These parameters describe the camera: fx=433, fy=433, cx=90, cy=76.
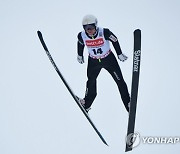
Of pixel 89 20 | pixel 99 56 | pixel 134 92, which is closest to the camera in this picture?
pixel 89 20

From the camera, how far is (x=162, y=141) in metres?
10.5

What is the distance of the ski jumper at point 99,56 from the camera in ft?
26.7

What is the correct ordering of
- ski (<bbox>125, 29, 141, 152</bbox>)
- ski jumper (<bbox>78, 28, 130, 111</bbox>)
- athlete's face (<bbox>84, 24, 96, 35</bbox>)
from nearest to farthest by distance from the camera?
ski (<bbox>125, 29, 141, 152</bbox>) < athlete's face (<bbox>84, 24, 96, 35</bbox>) < ski jumper (<bbox>78, 28, 130, 111</bbox>)

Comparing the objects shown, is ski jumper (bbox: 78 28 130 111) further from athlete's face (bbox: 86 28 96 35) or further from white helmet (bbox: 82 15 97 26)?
white helmet (bbox: 82 15 97 26)

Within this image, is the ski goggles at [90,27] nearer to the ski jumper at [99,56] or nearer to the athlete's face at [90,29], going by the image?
the athlete's face at [90,29]

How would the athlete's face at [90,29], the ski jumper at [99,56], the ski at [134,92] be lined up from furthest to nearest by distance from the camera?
1. the ski jumper at [99,56]
2. the athlete's face at [90,29]
3. the ski at [134,92]

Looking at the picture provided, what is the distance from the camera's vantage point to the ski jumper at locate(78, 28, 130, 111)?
812 cm

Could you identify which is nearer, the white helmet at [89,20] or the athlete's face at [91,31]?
the white helmet at [89,20]

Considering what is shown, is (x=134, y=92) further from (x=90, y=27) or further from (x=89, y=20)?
(x=89, y=20)


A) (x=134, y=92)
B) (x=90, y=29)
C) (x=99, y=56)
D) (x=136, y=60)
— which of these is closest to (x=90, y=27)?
(x=90, y=29)

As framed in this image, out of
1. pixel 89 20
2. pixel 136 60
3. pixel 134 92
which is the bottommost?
pixel 134 92

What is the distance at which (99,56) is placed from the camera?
836cm

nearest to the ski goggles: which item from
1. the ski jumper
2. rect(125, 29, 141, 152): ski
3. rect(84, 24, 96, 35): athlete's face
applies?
rect(84, 24, 96, 35): athlete's face

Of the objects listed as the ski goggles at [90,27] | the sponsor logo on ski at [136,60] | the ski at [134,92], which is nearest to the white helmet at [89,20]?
the ski goggles at [90,27]
